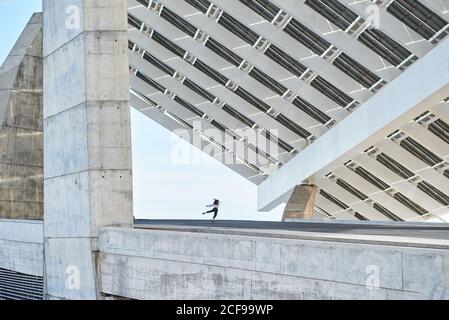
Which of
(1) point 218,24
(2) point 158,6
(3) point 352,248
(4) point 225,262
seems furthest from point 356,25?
(3) point 352,248

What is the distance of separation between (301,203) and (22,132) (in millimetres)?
13050

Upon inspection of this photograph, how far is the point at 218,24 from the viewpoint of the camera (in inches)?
1281

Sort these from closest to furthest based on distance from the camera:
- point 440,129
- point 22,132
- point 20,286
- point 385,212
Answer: point 20,286 → point 22,132 → point 440,129 → point 385,212

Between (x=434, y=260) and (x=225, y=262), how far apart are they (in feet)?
13.9

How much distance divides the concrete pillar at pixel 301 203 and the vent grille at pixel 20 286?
14.8 metres

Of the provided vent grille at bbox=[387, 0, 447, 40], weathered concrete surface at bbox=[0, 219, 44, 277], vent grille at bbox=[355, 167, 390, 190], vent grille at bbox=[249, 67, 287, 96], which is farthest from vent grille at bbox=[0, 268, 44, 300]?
vent grille at bbox=[355, 167, 390, 190]

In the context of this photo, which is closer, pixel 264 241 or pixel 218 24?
pixel 264 241

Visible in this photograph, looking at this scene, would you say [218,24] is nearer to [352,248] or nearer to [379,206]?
[379,206]

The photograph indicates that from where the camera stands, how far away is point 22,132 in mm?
28203

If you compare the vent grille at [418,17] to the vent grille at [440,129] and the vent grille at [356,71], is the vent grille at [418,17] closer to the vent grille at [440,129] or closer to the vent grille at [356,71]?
the vent grille at [356,71]

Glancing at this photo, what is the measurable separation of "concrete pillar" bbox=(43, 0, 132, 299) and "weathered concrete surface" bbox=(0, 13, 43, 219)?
10.2 m

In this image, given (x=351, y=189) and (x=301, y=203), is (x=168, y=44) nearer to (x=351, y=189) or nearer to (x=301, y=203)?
(x=301, y=203)

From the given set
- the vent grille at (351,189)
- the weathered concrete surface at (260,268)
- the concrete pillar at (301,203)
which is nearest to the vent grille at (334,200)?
the vent grille at (351,189)

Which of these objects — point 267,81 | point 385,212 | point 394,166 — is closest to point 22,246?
point 267,81
